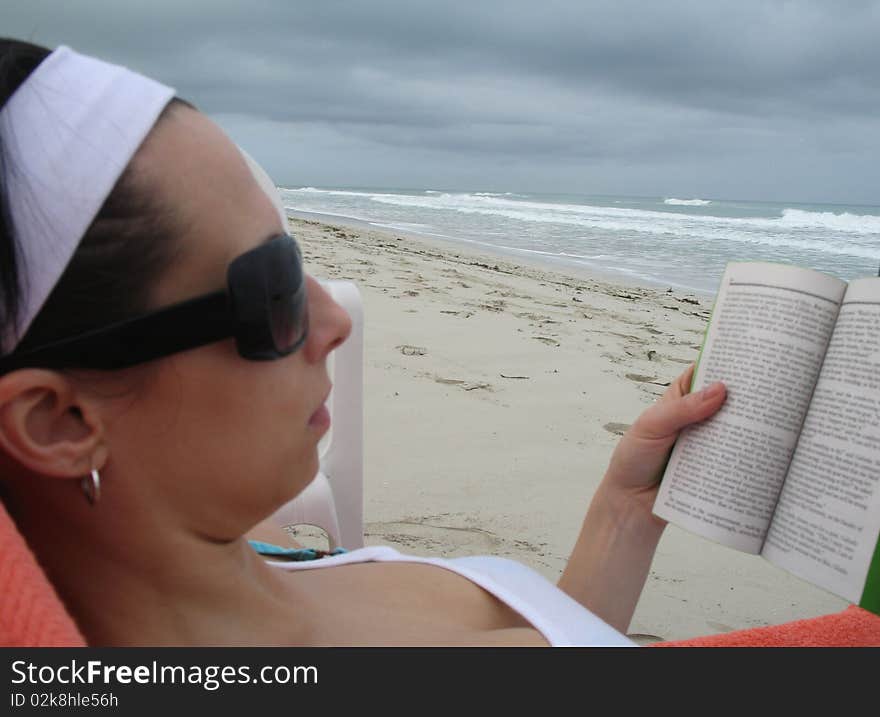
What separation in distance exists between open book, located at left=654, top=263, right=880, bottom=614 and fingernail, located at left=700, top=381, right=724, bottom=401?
0.01 m

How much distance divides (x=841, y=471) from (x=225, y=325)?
0.84m

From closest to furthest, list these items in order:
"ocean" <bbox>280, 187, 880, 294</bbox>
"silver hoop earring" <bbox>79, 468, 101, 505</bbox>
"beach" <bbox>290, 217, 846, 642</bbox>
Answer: "silver hoop earring" <bbox>79, 468, 101, 505</bbox>
"beach" <bbox>290, 217, 846, 642</bbox>
"ocean" <bbox>280, 187, 880, 294</bbox>

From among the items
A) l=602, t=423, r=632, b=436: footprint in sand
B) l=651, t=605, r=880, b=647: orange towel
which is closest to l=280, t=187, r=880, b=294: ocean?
l=602, t=423, r=632, b=436: footprint in sand

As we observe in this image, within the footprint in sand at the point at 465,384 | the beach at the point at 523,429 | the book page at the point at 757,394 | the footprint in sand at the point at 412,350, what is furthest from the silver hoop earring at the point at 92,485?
the footprint in sand at the point at 412,350

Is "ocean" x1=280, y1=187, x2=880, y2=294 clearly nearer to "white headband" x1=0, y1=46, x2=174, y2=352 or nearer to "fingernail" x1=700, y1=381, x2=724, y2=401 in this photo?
"fingernail" x1=700, y1=381, x2=724, y2=401

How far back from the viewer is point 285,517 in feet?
5.92

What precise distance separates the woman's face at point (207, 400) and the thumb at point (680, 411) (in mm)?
624

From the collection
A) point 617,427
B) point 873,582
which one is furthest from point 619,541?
point 617,427

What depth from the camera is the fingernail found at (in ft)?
3.85

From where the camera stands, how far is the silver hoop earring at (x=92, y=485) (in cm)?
81

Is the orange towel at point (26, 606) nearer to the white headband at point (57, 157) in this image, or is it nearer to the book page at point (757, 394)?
the white headband at point (57, 157)

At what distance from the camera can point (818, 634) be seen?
140cm
